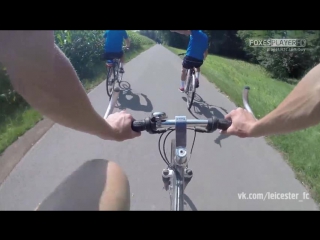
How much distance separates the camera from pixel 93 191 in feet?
3.19

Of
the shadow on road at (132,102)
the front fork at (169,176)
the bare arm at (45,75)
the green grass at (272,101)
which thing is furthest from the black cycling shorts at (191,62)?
the bare arm at (45,75)

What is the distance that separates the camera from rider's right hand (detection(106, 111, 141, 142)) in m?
1.29


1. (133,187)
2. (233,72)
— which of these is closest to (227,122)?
(133,187)

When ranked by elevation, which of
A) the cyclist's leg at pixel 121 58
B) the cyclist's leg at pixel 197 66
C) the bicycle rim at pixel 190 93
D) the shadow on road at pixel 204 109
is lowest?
the shadow on road at pixel 204 109

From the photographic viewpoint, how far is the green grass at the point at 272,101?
2.99 meters

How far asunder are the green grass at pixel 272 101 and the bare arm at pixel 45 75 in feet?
7.53

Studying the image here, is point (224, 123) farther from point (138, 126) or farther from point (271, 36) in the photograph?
point (271, 36)

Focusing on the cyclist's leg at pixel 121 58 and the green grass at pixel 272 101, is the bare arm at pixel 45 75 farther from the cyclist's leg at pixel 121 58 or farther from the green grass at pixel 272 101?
the cyclist's leg at pixel 121 58

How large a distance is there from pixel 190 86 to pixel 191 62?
0.39 meters

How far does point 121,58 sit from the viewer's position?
5.24m

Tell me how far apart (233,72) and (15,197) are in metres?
5.27

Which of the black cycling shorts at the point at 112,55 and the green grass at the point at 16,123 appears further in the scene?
the black cycling shorts at the point at 112,55

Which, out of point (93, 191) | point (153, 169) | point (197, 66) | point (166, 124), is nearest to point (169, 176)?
point (166, 124)

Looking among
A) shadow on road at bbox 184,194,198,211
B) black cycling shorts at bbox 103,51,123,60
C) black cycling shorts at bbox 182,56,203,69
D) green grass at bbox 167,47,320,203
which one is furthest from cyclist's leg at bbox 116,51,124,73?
shadow on road at bbox 184,194,198,211
